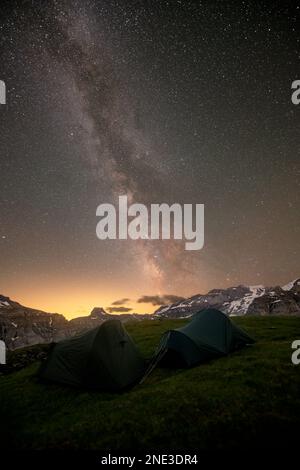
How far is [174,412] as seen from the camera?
12766 millimetres

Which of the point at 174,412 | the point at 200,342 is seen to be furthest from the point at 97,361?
the point at 200,342

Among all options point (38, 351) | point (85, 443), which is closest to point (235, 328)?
point (85, 443)

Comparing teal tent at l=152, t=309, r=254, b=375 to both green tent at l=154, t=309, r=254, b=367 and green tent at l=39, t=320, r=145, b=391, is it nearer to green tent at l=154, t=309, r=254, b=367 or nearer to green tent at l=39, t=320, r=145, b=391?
green tent at l=154, t=309, r=254, b=367

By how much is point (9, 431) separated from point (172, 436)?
806 cm

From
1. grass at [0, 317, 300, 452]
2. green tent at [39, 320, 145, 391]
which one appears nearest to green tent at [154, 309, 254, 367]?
grass at [0, 317, 300, 452]

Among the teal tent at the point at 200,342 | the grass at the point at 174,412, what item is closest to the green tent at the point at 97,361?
the grass at the point at 174,412

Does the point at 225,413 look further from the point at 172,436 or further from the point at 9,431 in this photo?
the point at 9,431

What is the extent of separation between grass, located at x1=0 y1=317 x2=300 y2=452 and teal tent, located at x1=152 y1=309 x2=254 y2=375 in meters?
1.61

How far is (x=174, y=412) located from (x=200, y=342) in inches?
356

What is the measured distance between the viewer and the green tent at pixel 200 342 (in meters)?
20.8

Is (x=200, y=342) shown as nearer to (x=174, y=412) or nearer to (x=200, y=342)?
(x=200, y=342)

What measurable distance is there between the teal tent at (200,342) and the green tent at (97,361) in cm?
213
